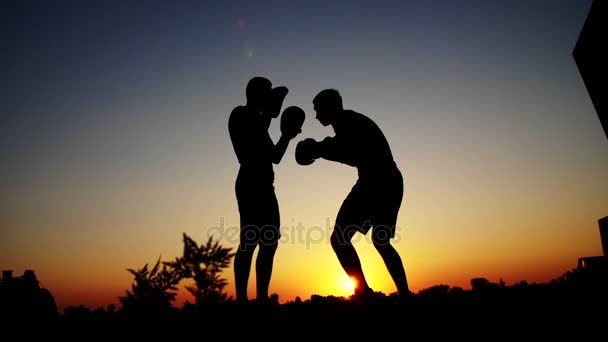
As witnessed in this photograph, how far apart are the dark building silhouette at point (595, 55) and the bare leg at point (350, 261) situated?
5695 millimetres

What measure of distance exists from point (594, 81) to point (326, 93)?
564cm

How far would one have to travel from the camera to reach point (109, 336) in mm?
2637

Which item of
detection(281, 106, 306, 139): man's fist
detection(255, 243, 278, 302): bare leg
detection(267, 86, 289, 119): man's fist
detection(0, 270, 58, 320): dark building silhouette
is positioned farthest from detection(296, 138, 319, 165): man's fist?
detection(0, 270, 58, 320): dark building silhouette

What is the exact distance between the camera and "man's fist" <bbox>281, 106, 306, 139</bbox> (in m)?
4.60

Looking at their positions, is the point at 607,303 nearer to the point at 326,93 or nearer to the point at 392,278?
the point at 392,278

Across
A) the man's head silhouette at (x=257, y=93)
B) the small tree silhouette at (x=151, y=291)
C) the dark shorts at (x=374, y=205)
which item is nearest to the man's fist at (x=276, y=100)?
the man's head silhouette at (x=257, y=93)

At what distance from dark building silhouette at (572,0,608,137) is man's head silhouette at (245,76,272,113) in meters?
5.63

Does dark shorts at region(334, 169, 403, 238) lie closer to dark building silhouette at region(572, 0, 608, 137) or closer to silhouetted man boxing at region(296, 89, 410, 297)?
silhouetted man boxing at region(296, 89, 410, 297)

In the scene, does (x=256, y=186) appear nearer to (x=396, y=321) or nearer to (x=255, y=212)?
(x=255, y=212)

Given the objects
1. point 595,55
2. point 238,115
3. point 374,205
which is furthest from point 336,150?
point 595,55

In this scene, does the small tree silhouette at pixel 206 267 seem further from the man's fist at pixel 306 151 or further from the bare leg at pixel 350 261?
the man's fist at pixel 306 151

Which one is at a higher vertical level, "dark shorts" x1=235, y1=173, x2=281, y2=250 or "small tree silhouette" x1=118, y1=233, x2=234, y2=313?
"dark shorts" x1=235, y1=173, x2=281, y2=250

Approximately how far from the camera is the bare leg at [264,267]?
418 cm

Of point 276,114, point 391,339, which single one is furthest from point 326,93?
point 391,339
